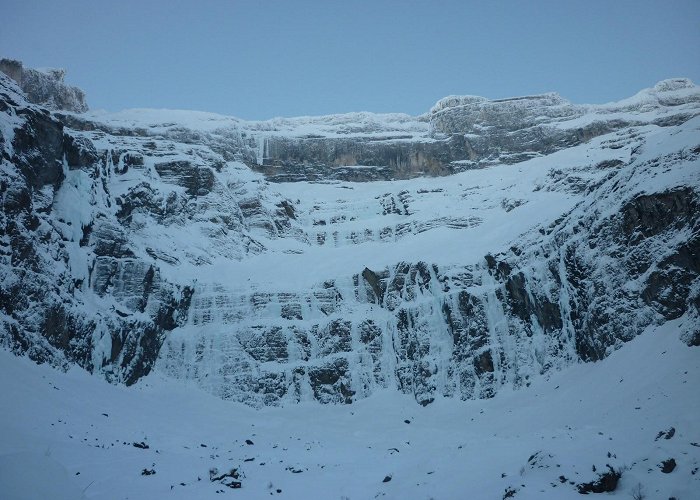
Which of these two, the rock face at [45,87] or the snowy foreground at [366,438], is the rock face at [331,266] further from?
the rock face at [45,87]

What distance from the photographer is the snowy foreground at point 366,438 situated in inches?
746

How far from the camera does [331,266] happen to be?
210 feet

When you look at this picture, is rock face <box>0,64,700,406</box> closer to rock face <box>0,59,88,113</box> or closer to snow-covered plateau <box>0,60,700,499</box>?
snow-covered plateau <box>0,60,700,499</box>

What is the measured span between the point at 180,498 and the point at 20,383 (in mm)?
18042

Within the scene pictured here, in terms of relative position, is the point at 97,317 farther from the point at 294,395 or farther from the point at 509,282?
the point at 509,282

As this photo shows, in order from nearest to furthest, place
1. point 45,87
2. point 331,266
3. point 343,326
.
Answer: point 343,326 → point 331,266 → point 45,87

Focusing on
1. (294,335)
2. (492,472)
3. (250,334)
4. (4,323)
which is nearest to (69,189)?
(4,323)

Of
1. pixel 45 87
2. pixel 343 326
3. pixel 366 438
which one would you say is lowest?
pixel 366 438

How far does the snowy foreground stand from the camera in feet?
62.2

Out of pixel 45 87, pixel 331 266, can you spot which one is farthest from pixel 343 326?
pixel 45 87

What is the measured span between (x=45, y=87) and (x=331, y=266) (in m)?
73.4

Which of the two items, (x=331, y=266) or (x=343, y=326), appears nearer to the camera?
(x=343, y=326)

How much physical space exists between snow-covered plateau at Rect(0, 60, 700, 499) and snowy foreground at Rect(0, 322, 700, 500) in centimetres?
18

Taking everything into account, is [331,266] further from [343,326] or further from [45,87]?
[45,87]
